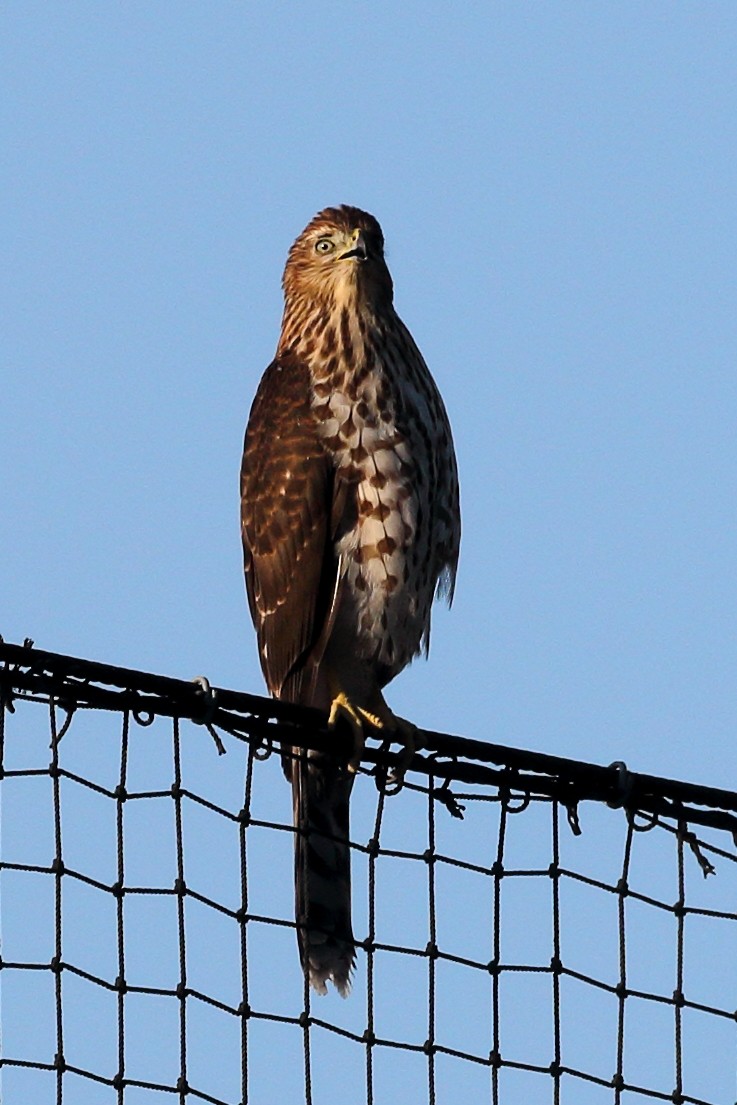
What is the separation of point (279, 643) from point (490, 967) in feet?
5.07

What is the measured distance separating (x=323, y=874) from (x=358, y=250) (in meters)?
2.08

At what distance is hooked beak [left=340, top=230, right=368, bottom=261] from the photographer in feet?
20.6

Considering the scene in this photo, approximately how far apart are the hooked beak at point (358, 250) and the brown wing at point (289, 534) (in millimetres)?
603

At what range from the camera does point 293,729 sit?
4.16 m

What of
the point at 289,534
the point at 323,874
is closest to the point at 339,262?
the point at 289,534

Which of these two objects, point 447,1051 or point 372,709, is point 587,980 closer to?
point 447,1051

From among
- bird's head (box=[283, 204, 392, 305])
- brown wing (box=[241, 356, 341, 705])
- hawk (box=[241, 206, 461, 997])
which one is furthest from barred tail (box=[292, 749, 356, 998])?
bird's head (box=[283, 204, 392, 305])

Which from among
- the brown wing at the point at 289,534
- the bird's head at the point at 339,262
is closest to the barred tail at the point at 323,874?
the brown wing at the point at 289,534

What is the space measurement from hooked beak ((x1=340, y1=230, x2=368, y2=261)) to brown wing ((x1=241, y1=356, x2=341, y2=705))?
60 centimetres

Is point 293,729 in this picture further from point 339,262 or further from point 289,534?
point 339,262

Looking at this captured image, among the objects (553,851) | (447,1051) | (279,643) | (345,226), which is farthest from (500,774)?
(345,226)

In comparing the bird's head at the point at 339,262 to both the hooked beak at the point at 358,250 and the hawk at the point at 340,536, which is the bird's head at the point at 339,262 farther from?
the hawk at the point at 340,536

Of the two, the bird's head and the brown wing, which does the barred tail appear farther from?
the bird's head

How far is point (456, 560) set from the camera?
19.3 feet
